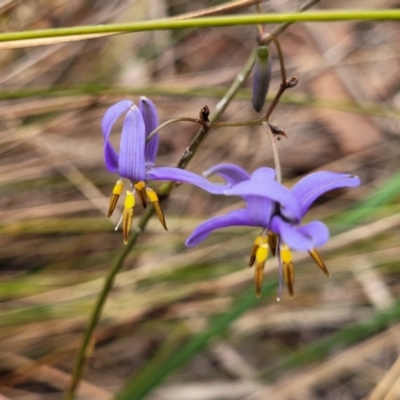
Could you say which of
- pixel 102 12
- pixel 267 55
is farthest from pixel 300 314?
pixel 102 12

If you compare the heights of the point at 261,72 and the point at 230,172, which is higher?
the point at 261,72

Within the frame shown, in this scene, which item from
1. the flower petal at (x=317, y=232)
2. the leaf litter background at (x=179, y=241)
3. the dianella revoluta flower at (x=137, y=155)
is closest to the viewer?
the flower petal at (x=317, y=232)

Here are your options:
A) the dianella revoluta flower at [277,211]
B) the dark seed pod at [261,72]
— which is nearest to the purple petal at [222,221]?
the dianella revoluta flower at [277,211]

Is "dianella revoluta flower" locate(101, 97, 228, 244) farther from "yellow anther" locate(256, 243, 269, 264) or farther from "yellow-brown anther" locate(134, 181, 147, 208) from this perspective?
"yellow anther" locate(256, 243, 269, 264)

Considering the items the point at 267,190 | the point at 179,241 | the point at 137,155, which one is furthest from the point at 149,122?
the point at 179,241

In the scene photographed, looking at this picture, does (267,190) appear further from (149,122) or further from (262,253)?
(149,122)

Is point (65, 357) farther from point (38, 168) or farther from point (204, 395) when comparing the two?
point (38, 168)

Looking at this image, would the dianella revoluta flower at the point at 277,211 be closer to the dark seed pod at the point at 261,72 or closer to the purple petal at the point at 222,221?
the purple petal at the point at 222,221
